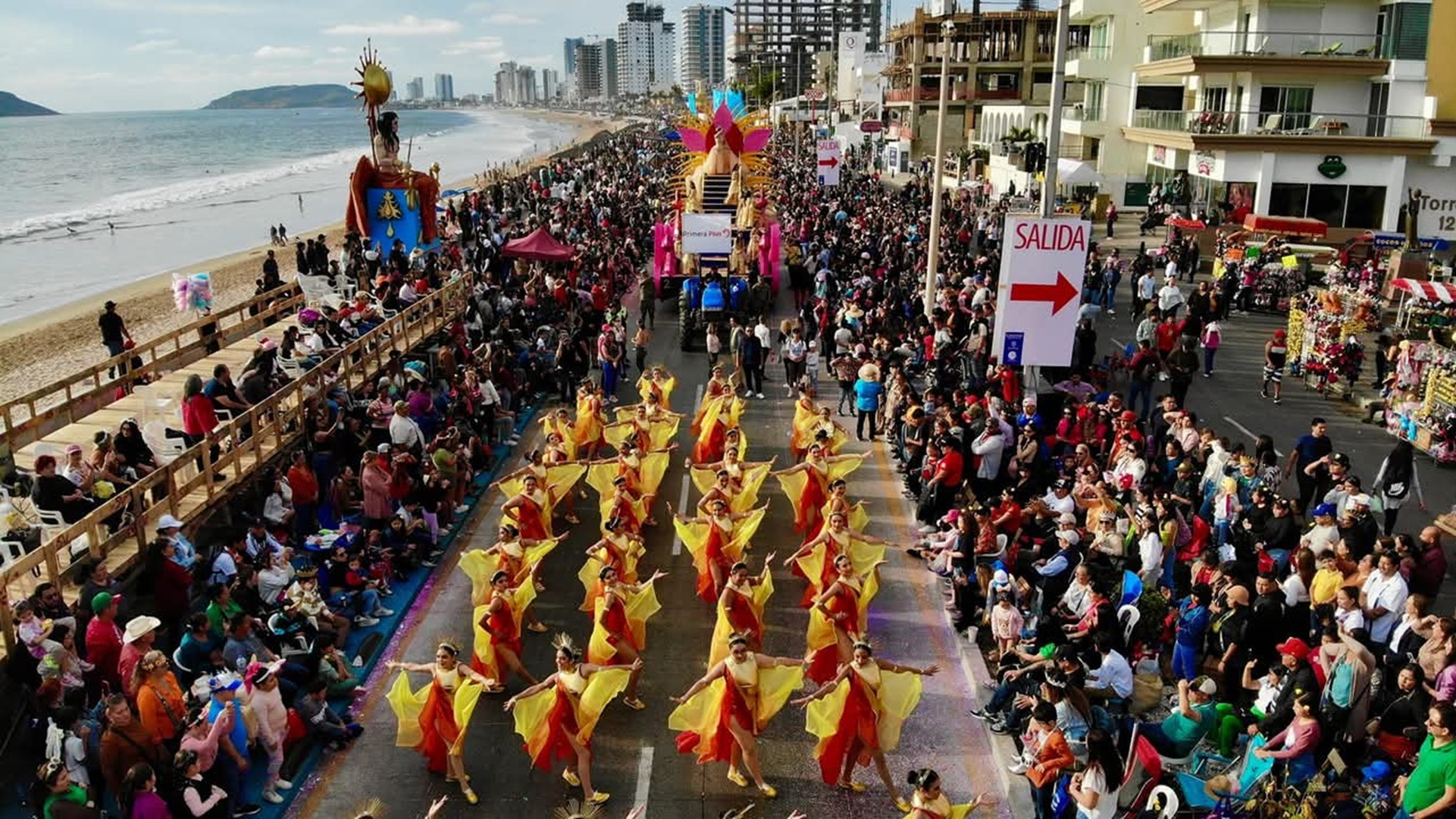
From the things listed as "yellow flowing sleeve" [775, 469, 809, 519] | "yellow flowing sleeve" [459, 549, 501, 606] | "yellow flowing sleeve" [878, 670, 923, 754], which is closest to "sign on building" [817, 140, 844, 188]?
"yellow flowing sleeve" [775, 469, 809, 519]

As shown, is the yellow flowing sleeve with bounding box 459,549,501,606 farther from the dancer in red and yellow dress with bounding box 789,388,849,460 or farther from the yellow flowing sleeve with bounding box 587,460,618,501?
the dancer in red and yellow dress with bounding box 789,388,849,460

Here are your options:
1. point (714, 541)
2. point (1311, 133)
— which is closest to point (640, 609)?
point (714, 541)

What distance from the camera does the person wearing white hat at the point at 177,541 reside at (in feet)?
32.2

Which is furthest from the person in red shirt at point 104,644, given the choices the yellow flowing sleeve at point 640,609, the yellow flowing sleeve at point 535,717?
the yellow flowing sleeve at point 640,609

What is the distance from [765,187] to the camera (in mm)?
27500

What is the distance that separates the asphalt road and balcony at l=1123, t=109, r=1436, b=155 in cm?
2573

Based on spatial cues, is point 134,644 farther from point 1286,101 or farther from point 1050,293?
point 1286,101

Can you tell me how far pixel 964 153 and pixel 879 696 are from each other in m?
52.5

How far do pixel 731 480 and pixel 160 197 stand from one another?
78.6 metres

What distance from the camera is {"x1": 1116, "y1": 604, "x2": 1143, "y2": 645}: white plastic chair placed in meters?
9.09

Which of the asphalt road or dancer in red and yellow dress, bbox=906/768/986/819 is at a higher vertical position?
dancer in red and yellow dress, bbox=906/768/986/819

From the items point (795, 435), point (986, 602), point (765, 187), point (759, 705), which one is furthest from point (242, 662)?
point (765, 187)

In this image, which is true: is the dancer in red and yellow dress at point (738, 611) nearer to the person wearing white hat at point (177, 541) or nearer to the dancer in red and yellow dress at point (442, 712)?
the dancer in red and yellow dress at point (442, 712)

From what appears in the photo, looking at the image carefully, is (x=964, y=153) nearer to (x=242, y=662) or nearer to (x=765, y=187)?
(x=765, y=187)
